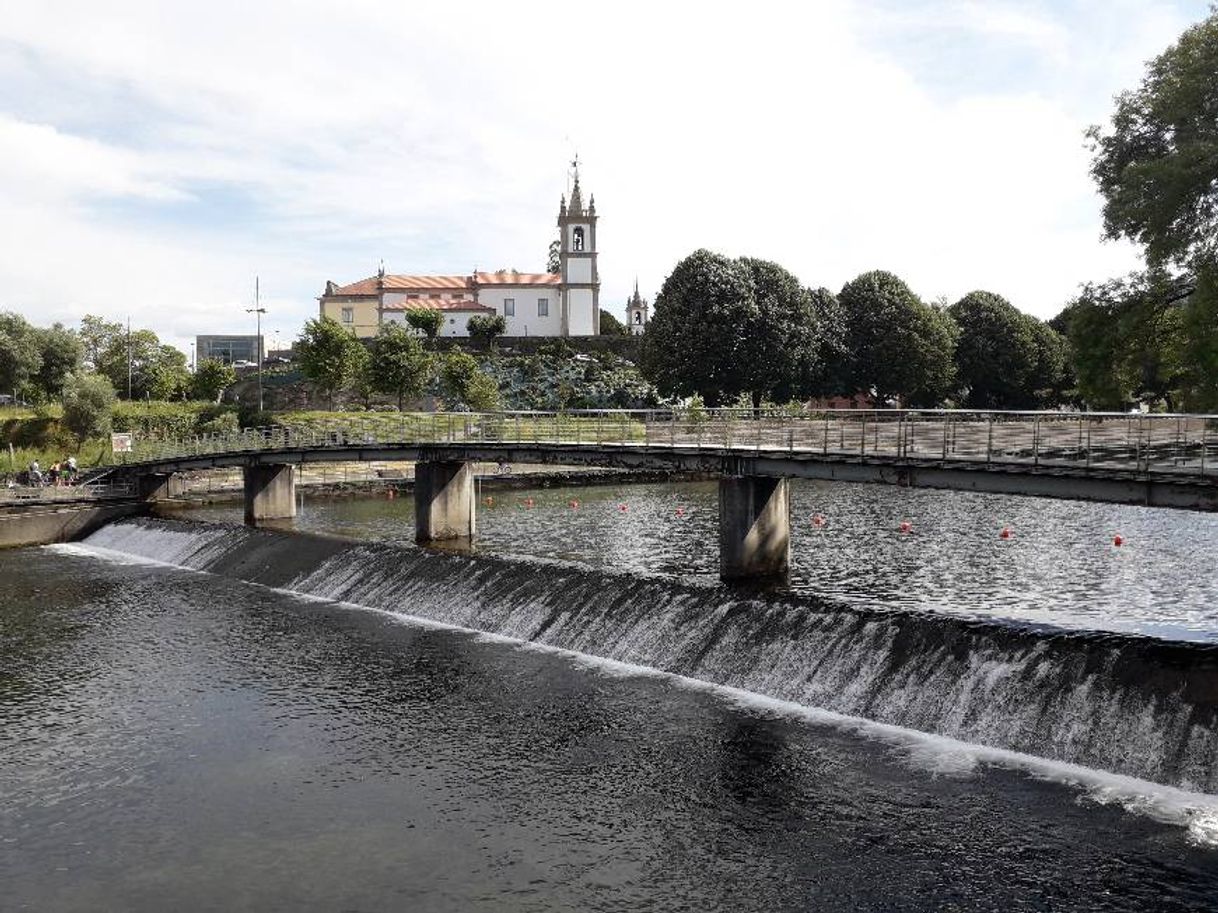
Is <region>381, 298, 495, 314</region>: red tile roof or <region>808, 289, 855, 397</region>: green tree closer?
<region>808, 289, 855, 397</region>: green tree

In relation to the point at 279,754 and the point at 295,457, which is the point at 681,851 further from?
the point at 295,457

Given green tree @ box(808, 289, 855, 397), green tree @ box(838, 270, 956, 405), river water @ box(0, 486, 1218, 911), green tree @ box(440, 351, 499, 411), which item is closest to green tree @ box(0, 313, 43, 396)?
green tree @ box(440, 351, 499, 411)

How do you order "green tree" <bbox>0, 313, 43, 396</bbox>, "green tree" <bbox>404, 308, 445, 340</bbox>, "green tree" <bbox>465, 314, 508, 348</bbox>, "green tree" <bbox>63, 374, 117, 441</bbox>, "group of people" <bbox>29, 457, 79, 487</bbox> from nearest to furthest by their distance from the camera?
"group of people" <bbox>29, 457, 79, 487</bbox> → "green tree" <bbox>63, 374, 117, 441</bbox> → "green tree" <bbox>0, 313, 43, 396</bbox> → "green tree" <bbox>404, 308, 445, 340</bbox> → "green tree" <bbox>465, 314, 508, 348</bbox>

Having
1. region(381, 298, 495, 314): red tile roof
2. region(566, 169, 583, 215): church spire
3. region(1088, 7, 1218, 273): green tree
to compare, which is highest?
region(566, 169, 583, 215): church spire

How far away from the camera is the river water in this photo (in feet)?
63.2

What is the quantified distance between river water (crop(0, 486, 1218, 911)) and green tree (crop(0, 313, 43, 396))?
72.7 m

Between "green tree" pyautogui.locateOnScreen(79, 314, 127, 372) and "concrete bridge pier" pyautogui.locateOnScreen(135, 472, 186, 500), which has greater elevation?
"green tree" pyautogui.locateOnScreen(79, 314, 127, 372)

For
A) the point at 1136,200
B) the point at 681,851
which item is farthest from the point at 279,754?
the point at 1136,200

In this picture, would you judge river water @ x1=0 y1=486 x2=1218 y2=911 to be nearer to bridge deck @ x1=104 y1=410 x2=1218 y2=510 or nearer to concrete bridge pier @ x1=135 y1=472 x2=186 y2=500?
bridge deck @ x1=104 y1=410 x2=1218 y2=510

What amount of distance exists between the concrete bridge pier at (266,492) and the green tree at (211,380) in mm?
60069

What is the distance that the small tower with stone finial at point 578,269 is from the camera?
157m

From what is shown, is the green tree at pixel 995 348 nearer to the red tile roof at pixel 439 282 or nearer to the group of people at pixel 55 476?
the red tile roof at pixel 439 282

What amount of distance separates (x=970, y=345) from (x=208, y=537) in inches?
3765

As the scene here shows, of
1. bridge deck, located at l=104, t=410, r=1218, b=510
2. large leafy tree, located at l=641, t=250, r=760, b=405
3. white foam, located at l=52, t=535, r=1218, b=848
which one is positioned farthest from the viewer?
large leafy tree, located at l=641, t=250, r=760, b=405
